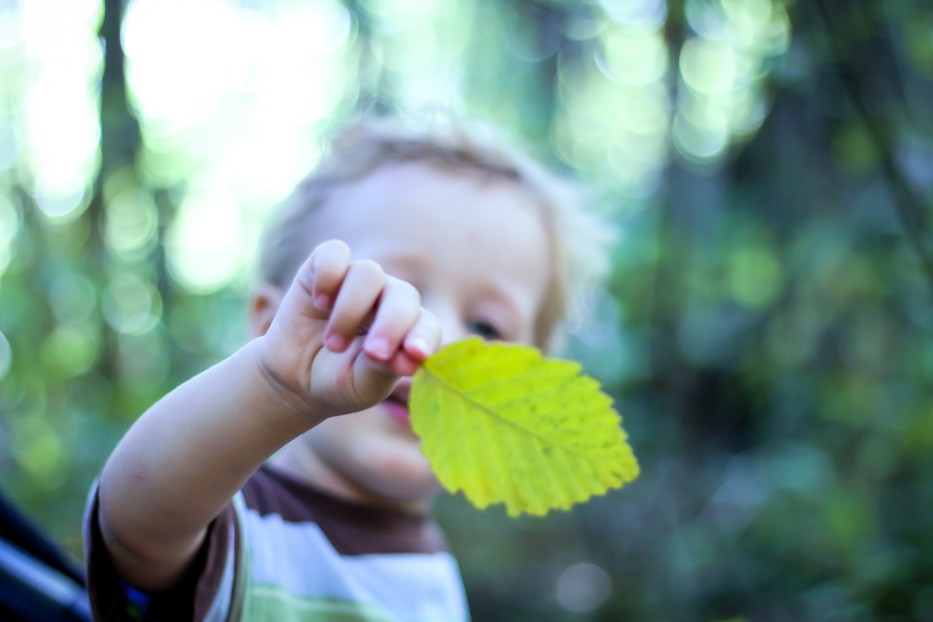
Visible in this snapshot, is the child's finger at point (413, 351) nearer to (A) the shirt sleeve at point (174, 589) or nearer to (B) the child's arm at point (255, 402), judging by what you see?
(B) the child's arm at point (255, 402)

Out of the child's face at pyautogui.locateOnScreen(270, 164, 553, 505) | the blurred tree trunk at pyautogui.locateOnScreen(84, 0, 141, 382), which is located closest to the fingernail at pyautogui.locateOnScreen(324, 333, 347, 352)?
the child's face at pyautogui.locateOnScreen(270, 164, 553, 505)

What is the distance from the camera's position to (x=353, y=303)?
48cm

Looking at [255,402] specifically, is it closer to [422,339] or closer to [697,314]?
[422,339]

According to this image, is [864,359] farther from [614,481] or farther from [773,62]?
[614,481]

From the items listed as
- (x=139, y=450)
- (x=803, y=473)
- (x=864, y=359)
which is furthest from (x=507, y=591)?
(x=139, y=450)

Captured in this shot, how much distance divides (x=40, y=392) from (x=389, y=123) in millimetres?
2691

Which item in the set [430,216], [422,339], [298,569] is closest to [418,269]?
[430,216]

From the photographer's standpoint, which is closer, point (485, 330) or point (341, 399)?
point (341, 399)

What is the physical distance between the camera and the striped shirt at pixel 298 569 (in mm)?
662

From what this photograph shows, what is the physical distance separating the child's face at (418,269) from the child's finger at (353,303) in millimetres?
390

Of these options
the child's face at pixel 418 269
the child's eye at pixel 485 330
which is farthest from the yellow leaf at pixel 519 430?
the child's eye at pixel 485 330

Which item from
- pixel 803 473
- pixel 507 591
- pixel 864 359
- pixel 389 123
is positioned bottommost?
pixel 507 591

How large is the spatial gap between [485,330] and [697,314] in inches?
74.2

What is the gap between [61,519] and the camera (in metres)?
2.61
